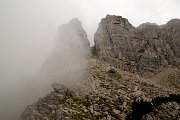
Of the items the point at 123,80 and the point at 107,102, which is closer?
the point at 107,102

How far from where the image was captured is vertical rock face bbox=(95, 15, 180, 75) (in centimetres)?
16050

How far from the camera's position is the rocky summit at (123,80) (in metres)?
123

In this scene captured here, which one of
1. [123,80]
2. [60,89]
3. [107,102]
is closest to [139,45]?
[123,80]

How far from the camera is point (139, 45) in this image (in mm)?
166250

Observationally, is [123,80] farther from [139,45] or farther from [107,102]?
[139,45]

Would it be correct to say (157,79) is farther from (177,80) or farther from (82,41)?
(82,41)

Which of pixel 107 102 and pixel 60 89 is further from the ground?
pixel 60 89

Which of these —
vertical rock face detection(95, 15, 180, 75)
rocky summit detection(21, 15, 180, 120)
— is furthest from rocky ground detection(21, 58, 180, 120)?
vertical rock face detection(95, 15, 180, 75)

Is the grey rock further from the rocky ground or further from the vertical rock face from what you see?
the vertical rock face

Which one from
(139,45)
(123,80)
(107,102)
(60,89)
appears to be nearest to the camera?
(107,102)

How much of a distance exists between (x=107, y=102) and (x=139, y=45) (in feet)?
140

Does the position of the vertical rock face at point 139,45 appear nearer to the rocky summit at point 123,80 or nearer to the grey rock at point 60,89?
the rocky summit at point 123,80

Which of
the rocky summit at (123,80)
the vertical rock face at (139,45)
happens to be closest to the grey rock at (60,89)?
the rocky summit at (123,80)

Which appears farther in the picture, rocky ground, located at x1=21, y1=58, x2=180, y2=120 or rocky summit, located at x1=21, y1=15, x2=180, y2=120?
rocky summit, located at x1=21, y1=15, x2=180, y2=120
